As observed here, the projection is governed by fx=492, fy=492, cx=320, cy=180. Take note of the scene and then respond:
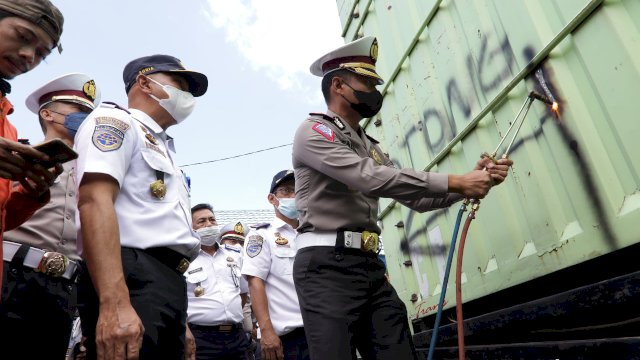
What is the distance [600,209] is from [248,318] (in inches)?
167

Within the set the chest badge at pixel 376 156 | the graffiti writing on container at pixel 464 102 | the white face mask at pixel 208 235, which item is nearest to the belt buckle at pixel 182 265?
the chest badge at pixel 376 156

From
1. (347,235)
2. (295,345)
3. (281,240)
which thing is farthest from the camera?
(281,240)

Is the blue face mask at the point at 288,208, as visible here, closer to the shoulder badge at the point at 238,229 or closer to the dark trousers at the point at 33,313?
the dark trousers at the point at 33,313

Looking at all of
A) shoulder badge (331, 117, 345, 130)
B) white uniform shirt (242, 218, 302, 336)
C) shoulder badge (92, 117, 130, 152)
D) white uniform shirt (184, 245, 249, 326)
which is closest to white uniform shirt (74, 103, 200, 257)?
shoulder badge (92, 117, 130, 152)

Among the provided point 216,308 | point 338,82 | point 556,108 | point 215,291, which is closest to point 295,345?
point 216,308

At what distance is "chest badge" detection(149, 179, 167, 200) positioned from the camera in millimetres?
1551

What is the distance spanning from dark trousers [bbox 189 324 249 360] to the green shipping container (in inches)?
57.1

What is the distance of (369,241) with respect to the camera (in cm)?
190

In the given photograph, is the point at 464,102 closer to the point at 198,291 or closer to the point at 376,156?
the point at 376,156

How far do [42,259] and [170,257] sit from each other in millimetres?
715

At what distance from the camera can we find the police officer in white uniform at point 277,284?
2.91 metres

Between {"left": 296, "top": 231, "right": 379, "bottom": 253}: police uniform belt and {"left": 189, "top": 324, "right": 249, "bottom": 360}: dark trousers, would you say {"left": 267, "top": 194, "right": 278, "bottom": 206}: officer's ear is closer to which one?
{"left": 189, "top": 324, "right": 249, "bottom": 360}: dark trousers

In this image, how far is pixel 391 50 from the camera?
3.31 metres

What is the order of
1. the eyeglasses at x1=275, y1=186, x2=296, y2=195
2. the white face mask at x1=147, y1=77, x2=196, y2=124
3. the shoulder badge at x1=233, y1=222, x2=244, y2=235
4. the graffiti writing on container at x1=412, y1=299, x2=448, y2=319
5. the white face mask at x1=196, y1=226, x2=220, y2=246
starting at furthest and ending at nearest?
the shoulder badge at x1=233, y1=222, x2=244, y2=235 → the white face mask at x1=196, y1=226, x2=220, y2=246 → the eyeglasses at x1=275, y1=186, x2=296, y2=195 → the graffiti writing on container at x1=412, y1=299, x2=448, y2=319 → the white face mask at x1=147, y1=77, x2=196, y2=124
